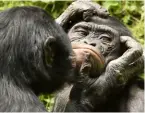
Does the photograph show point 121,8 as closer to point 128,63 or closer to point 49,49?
point 128,63

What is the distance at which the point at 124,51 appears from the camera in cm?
461

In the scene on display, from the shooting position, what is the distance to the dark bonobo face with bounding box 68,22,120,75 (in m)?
4.54

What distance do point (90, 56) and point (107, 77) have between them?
0.34m

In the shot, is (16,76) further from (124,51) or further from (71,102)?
(124,51)

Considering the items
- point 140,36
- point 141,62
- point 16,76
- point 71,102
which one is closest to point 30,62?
point 16,76

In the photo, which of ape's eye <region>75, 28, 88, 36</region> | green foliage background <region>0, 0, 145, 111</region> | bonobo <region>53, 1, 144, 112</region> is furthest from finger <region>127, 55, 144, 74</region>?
green foliage background <region>0, 0, 145, 111</region>

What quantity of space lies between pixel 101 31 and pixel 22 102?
147 centimetres

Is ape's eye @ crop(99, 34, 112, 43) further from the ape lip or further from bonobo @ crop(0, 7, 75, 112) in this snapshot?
bonobo @ crop(0, 7, 75, 112)

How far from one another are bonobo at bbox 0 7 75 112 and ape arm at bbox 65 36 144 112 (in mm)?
781

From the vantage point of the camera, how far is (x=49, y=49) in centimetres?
349

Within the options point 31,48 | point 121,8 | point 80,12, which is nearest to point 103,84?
point 80,12

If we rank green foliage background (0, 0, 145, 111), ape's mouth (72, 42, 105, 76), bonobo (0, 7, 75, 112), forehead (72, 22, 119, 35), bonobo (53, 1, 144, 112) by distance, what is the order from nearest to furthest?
bonobo (0, 7, 75, 112) → ape's mouth (72, 42, 105, 76) → bonobo (53, 1, 144, 112) → forehead (72, 22, 119, 35) → green foliage background (0, 0, 145, 111)

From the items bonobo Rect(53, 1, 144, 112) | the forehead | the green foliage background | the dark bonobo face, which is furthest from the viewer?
the green foliage background

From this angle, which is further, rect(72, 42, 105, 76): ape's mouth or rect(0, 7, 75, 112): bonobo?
rect(72, 42, 105, 76): ape's mouth
